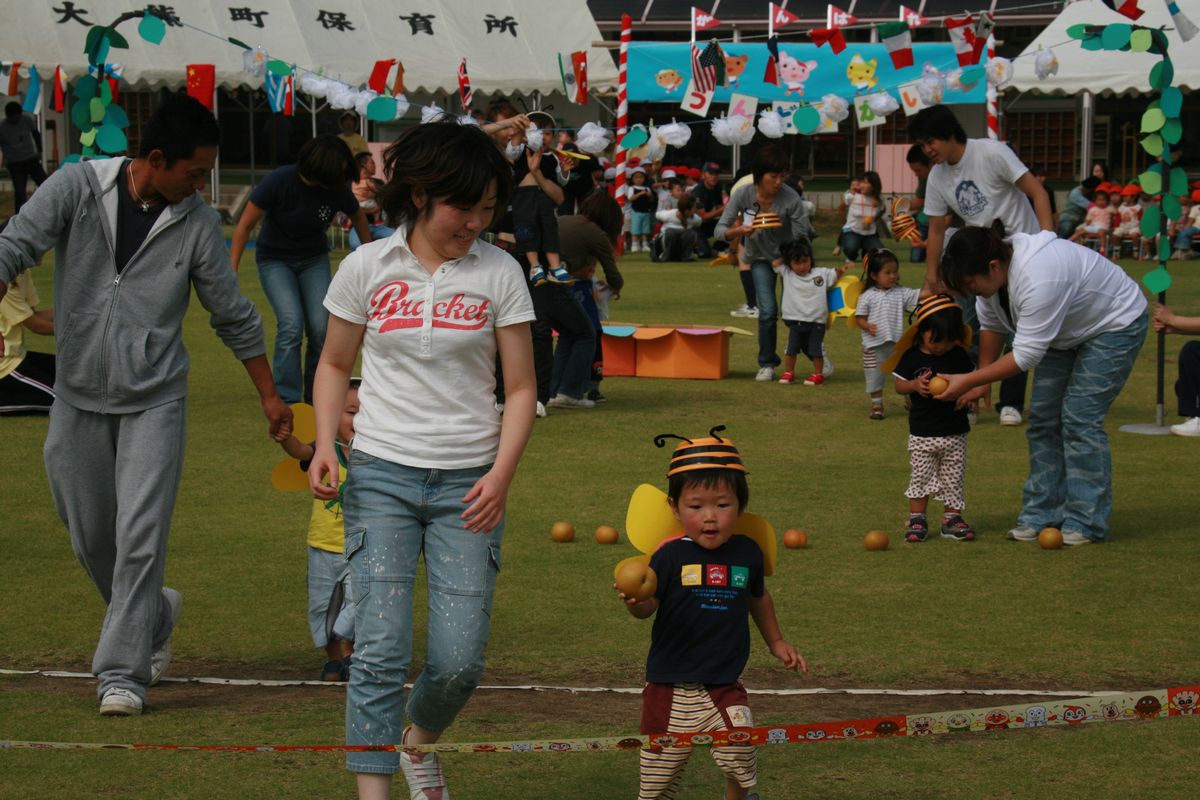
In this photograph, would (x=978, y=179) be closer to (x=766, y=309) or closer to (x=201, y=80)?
(x=766, y=309)

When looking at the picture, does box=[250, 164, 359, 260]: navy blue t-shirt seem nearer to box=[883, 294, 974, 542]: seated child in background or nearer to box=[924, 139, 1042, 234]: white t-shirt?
box=[924, 139, 1042, 234]: white t-shirt

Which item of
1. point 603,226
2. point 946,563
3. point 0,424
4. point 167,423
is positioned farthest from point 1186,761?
point 0,424

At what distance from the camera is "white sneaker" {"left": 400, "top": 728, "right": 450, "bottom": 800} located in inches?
171

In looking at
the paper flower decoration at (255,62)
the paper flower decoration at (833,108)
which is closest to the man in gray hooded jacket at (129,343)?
the paper flower decoration at (255,62)

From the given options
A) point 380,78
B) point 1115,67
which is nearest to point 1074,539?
point 380,78

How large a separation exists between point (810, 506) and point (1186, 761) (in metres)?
4.26

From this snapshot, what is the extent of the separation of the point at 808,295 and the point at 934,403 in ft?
18.1

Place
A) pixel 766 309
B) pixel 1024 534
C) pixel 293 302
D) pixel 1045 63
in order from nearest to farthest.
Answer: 1. pixel 1024 534
2. pixel 293 302
3. pixel 766 309
4. pixel 1045 63

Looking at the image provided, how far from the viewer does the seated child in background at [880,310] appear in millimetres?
12242

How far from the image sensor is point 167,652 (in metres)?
5.87

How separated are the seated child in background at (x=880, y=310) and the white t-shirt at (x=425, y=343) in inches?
324

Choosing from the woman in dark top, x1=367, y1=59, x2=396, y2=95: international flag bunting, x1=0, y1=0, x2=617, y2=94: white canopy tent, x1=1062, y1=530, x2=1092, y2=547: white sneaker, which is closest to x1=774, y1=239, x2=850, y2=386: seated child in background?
the woman in dark top

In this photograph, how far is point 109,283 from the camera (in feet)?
17.8

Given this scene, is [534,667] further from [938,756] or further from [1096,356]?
[1096,356]
